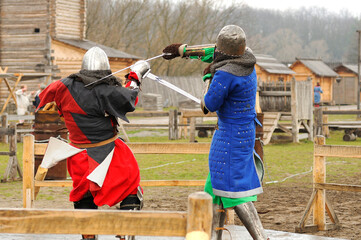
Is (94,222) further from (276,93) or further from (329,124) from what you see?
(329,124)

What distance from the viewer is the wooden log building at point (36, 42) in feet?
91.7

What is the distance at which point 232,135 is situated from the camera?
417 cm

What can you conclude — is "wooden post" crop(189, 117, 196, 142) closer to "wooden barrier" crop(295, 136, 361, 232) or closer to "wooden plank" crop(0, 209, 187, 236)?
"wooden barrier" crop(295, 136, 361, 232)

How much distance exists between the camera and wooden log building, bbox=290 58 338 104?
50.3 meters

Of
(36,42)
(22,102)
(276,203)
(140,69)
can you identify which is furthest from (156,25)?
(140,69)

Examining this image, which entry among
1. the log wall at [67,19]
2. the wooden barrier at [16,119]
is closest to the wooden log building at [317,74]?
the log wall at [67,19]

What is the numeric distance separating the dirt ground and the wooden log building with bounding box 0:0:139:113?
18994mm

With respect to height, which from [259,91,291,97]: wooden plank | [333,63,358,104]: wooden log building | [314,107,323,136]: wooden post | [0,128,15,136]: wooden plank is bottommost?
[0,128,15,136]: wooden plank

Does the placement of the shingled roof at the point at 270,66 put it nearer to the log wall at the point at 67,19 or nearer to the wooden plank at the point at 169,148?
the log wall at the point at 67,19

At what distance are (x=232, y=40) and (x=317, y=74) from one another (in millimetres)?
46582

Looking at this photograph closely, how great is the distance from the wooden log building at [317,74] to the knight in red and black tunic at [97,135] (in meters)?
46.5

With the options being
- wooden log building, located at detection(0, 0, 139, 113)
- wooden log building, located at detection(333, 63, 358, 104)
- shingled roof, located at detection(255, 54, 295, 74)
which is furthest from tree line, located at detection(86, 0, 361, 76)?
wooden log building, located at detection(0, 0, 139, 113)

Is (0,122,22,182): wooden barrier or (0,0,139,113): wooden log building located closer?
(0,122,22,182): wooden barrier

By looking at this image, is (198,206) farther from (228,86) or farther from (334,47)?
(334,47)
